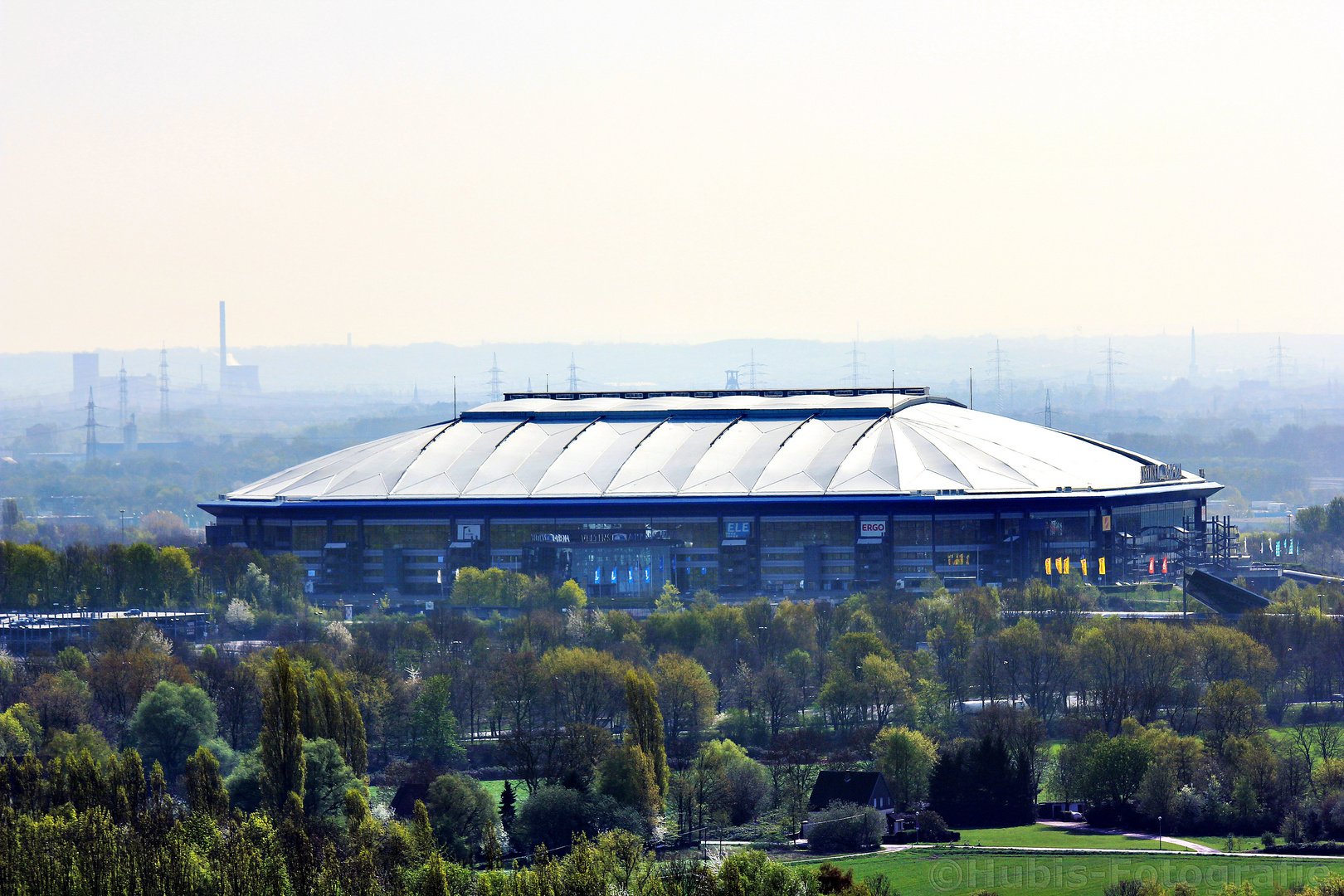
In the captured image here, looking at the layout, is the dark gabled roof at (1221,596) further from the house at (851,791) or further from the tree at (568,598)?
Result: the house at (851,791)

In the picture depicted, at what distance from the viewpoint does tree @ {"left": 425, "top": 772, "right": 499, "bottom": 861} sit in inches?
2864

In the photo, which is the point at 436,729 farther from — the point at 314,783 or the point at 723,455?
the point at 723,455

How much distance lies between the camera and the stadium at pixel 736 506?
144 m

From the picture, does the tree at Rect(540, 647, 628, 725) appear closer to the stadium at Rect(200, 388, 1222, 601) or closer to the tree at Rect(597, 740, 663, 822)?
the tree at Rect(597, 740, 663, 822)

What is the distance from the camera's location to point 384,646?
4766 inches

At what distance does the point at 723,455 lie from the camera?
154750mm

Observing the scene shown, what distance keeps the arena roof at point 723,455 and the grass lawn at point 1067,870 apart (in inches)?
2825

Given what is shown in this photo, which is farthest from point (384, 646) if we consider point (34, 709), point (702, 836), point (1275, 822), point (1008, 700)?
point (1275, 822)

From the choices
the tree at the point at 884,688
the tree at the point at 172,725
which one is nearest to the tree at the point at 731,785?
the tree at the point at 884,688

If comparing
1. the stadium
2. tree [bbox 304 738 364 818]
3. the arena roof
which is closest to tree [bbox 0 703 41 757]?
tree [bbox 304 738 364 818]

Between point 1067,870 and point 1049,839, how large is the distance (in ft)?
20.4

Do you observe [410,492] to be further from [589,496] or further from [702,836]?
[702,836]

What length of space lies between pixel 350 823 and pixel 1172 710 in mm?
44487

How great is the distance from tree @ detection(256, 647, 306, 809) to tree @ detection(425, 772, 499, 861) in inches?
200
